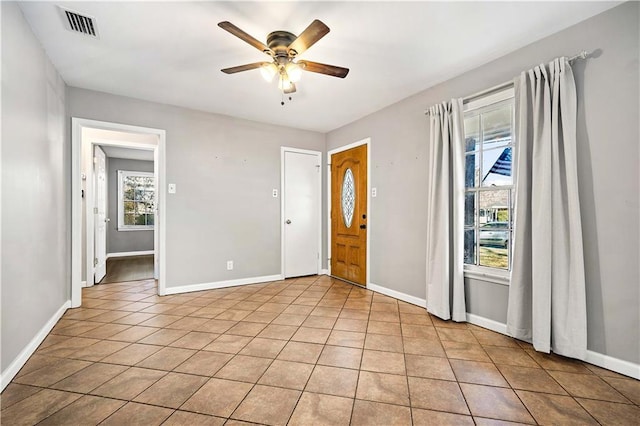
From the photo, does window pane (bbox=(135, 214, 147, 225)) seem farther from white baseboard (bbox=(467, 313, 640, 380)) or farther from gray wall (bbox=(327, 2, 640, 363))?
white baseboard (bbox=(467, 313, 640, 380))

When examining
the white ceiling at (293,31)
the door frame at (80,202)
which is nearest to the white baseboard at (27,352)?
the door frame at (80,202)

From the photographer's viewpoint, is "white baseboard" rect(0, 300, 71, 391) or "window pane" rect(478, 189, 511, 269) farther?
"window pane" rect(478, 189, 511, 269)

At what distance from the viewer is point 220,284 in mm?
4109

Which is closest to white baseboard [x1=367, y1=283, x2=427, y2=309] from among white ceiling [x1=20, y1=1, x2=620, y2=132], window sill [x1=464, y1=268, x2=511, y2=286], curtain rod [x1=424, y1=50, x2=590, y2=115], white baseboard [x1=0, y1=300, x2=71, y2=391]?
window sill [x1=464, y1=268, x2=511, y2=286]

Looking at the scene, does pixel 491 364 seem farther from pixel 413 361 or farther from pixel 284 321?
pixel 284 321

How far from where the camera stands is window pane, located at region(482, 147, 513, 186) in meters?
2.67

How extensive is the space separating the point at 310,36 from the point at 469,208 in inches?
88.0

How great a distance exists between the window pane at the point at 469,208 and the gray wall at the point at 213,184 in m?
2.61

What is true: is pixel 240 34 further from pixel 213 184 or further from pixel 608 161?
pixel 608 161

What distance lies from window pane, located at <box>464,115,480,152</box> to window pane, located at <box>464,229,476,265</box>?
866mm

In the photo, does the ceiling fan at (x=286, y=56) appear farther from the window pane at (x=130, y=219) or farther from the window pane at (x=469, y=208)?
the window pane at (x=130, y=219)

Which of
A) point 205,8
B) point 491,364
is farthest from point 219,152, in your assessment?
point 491,364

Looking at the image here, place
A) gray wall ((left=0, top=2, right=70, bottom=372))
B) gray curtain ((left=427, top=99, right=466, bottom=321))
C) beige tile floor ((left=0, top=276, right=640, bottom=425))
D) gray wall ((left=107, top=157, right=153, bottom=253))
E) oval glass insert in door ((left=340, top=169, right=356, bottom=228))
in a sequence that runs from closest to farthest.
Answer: beige tile floor ((left=0, top=276, right=640, bottom=425)) < gray wall ((left=0, top=2, right=70, bottom=372)) < gray curtain ((left=427, top=99, right=466, bottom=321)) < oval glass insert in door ((left=340, top=169, right=356, bottom=228)) < gray wall ((left=107, top=157, right=153, bottom=253))

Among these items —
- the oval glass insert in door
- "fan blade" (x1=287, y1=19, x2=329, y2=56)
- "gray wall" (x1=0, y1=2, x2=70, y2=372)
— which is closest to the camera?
"fan blade" (x1=287, y1=19, x2=329, y2=56)
